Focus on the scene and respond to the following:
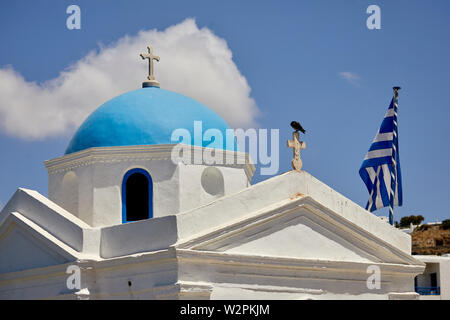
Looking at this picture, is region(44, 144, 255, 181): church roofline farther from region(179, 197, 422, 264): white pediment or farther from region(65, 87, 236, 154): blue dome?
region(179, 197, 422, 264): white pediment

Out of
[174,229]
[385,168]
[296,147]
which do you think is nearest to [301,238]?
[296,147]

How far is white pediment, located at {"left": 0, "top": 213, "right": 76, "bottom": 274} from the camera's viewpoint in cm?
1578

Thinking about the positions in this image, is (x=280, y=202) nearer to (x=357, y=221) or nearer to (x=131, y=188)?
(x=357, y=221)

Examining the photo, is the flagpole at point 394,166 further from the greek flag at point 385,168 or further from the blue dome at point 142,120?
the blue dome at point 142,120

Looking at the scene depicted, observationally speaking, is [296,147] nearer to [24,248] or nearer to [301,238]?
[301,238]

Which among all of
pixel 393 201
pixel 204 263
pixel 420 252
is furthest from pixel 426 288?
pixel 204 263

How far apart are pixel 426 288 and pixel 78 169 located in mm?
19402

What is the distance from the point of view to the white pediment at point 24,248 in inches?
621

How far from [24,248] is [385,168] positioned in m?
10.3

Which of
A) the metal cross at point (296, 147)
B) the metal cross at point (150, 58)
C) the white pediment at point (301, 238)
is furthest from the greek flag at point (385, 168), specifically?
the metal cross at point (150, 58)

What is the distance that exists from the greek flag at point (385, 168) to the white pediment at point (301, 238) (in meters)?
4.13

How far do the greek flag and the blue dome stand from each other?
4.86 m

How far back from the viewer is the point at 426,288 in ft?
106
